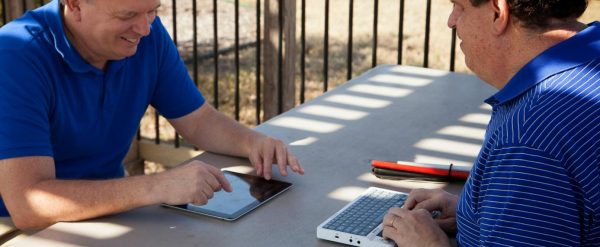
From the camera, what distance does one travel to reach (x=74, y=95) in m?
2.34

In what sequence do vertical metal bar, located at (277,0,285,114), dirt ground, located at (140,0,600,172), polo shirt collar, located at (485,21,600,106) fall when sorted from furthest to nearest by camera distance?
dirt ground, located at (140,0,600,172)
vertical metal bar, located at (277,0,285,114)
polo shirt collar, located at (485,21,600,106)

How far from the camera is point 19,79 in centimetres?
217

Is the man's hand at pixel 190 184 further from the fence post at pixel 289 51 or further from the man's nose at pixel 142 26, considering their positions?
the fence post at pixel 289 51

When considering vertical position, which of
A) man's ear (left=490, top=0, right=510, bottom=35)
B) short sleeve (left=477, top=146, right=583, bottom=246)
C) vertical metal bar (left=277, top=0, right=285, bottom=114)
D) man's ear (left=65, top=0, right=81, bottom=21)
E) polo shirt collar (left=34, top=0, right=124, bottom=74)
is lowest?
vertical metal bar (left=277, top=0, right=285, bottom=114)

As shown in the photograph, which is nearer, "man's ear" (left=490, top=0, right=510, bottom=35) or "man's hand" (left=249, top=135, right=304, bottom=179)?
"man's ear" (left=490, top=0, right=510, bottom=35)

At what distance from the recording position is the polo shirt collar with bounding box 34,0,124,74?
229cm

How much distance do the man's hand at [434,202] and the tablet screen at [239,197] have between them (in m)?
0.32

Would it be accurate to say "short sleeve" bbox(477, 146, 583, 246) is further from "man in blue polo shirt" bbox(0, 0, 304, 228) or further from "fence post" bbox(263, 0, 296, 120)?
"fence post" bbox(263, 0, 296, 120)

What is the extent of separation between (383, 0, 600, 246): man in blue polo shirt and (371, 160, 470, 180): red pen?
0.50 metres

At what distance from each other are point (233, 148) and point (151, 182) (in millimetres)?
448

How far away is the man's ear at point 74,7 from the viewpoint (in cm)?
232

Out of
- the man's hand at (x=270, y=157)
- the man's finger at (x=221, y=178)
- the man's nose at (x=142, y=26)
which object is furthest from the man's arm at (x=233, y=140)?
the man's nose at (x=142, y=26)

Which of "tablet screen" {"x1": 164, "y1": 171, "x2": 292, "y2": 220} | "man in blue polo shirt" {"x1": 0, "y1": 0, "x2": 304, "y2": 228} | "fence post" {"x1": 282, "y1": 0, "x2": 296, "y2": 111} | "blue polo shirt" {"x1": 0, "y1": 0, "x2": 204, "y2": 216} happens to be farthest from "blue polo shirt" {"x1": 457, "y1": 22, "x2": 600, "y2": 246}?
"fence post" {"x1": 282, "y1": 0, "x2": 296, "y2": 111}

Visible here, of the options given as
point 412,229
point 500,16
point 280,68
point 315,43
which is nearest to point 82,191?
point 412,229
